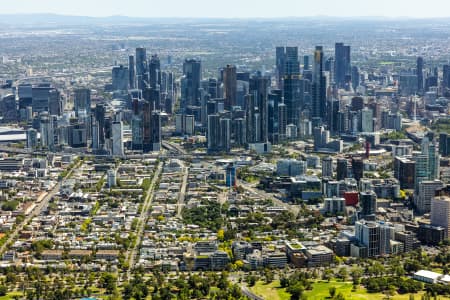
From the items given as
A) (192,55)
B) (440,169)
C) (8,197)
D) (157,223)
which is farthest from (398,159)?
(192,55)

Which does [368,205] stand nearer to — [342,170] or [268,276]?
[342,170]

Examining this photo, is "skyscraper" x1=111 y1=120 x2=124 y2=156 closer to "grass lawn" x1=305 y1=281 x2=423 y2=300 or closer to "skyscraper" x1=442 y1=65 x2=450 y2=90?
"grass lawn" x1=305 y1=281 x2=423 y2=300

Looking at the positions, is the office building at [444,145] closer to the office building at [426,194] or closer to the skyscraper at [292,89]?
the office building at [426,194]

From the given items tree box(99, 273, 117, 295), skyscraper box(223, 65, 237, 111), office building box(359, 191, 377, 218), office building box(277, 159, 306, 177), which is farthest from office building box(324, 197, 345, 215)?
skyscraper box(223, 65, 237, 111)

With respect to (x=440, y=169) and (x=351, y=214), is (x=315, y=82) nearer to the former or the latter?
(x=440, y=169)

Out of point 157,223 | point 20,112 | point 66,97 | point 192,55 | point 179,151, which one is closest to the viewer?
point 157,223

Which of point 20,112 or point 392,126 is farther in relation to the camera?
point 20,112

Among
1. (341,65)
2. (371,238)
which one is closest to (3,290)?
(371,238)
